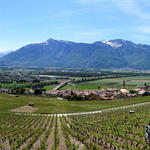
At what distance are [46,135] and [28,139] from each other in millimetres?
2956

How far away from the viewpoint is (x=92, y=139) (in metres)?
29.7

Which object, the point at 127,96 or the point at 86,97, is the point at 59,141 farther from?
the point at 127,96

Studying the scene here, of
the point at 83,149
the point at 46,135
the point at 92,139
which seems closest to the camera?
the point at 83,149

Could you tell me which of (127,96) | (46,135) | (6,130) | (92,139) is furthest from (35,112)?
(127,96)

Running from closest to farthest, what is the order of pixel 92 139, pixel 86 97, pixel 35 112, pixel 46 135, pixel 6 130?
1. pixel 92 139
2. pixel 46 135
3. pixel 6 130
4. pixel 35 112
5. pixel 86 97

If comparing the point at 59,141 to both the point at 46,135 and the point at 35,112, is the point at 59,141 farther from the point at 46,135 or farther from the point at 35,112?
the point at 35,112

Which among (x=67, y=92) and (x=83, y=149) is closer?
(x=83, y=149)

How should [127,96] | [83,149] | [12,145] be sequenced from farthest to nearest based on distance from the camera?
[127,96], [12,145], [83,149]

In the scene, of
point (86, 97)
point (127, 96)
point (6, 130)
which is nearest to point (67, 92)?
point (86, 97)

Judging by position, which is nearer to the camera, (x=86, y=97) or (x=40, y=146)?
(x=40, y=146)

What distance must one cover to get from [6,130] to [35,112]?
25.7m

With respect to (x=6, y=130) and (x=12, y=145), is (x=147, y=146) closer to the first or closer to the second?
(x=12, y=145)

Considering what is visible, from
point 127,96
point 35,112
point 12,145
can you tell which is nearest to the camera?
point 12,145

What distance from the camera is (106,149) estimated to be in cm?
2555
